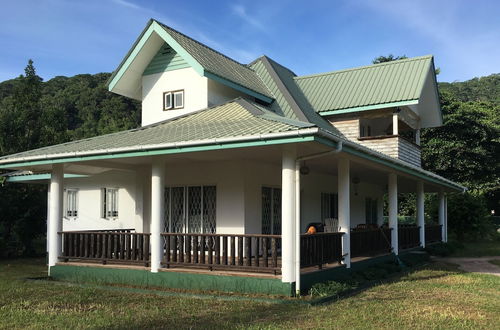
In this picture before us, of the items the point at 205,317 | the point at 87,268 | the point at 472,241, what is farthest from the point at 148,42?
the point at 472,241

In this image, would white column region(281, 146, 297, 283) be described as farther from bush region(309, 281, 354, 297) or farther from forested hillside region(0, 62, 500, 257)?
forested hillside region(0, 62, 500, 257)

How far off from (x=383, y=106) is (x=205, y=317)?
11.2 m

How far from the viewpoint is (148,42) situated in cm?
1477

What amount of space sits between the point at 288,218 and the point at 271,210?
13.6ft

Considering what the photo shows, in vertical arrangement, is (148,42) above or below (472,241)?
above

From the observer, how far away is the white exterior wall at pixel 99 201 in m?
15.5

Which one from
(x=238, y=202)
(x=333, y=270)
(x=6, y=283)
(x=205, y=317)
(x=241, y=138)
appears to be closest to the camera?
(x=205, y=317)

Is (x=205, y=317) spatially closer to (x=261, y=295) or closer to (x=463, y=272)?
(x=261, y=295)

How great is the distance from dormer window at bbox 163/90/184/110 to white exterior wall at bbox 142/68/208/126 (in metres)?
0.11

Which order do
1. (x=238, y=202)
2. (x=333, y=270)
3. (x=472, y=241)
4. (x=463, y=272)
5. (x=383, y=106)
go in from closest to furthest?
(x=333, y=270), (x=238, y=202), (x=463, y=272), (x=383, y=106), (x=472, y=241)

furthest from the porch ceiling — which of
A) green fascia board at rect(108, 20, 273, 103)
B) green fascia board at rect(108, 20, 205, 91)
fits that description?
green fascia board at rect(108, 20, 205, 91)

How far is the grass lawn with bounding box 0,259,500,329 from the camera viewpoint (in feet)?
23.6

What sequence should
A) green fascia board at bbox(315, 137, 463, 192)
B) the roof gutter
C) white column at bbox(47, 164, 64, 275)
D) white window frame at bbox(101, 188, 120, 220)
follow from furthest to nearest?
1. white window frame at bbox(101, 188, 120, 220)
2. white column at bbox(47, 164, 64, 275)
3. green fascia board at bbox(315, 137, 463, 192)
4. the roof gutter

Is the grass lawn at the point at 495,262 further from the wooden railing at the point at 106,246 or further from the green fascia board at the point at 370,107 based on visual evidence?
the wooden railing at the point at 106,246
